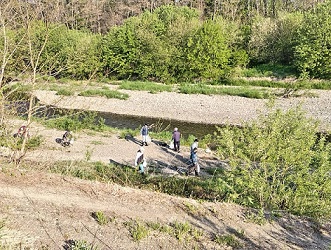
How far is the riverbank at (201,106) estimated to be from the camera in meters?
34.7

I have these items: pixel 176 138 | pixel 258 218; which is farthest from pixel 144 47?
pixel 258 218

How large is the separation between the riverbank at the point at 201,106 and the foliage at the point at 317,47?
446cm

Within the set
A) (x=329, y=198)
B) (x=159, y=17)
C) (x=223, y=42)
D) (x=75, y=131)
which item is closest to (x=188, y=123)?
(x=75, y=131)

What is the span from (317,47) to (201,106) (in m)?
15.6

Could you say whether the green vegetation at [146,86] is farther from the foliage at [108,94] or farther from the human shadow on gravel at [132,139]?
the human shadow on gravel at [132,139]

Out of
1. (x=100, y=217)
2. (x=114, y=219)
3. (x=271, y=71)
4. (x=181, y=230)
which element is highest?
(x=100, y=217)

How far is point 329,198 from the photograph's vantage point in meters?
11.9

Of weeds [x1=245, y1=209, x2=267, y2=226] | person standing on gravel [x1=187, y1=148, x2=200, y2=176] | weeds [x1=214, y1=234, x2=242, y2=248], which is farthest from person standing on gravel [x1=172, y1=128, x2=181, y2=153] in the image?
weeds [x1=214, y1=234, x2=242, y2=248]

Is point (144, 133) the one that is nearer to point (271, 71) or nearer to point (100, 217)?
point (100, 217)

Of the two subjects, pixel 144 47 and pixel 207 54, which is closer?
pixel 207 54

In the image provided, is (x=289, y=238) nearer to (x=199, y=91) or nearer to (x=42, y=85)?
(x=42, y=85)

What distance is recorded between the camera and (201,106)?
1485 inches

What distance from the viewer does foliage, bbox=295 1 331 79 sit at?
41.9m

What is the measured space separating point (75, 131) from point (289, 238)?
19.1m
